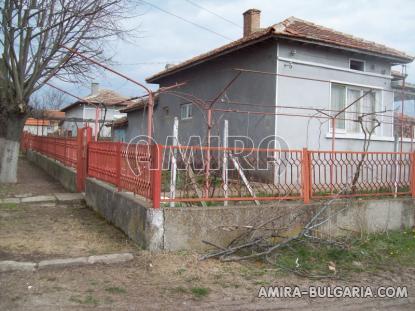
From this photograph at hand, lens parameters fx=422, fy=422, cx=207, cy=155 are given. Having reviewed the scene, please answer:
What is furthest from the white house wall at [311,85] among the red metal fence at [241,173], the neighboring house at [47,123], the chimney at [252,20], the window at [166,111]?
the neighboring house at [47,123]

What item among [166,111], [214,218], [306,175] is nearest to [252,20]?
[166,111]

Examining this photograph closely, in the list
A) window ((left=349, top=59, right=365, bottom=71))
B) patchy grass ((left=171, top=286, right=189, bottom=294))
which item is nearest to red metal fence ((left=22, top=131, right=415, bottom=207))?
patchy grass ((left=171, top=286, right=189, bottom=294))

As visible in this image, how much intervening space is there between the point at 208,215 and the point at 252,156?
1514 mm

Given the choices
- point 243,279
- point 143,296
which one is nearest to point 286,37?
point 243,279

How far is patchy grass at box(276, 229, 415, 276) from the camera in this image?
5277 mm

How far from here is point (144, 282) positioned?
4613 millimetres

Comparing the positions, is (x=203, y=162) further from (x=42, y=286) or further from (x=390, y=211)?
(x=390, y=211)

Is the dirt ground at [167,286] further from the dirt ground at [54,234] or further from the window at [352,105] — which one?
the window at [352,105]

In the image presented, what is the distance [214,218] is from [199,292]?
1.40 m

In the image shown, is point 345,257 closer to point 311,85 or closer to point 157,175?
point 157,175

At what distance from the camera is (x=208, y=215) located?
5.62 meters

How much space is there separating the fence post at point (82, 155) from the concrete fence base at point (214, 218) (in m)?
1.86

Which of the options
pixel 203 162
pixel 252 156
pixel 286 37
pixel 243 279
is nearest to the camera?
pixel 243 279

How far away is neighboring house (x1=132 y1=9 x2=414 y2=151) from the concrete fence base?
3.53 m
